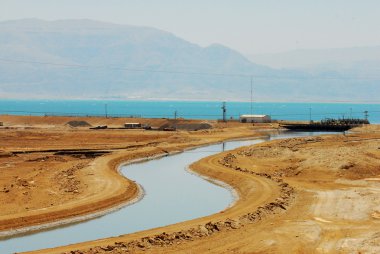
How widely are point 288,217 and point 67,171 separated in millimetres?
29606

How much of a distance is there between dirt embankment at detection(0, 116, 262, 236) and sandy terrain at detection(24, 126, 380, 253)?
963 cm

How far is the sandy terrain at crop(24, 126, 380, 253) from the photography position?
32500 mm

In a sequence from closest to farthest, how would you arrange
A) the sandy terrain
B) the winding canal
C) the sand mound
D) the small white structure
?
the sandy terrain
the winding canal
the sand mound
the small white structure

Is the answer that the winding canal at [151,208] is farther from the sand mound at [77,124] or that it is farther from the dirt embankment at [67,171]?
the sand mound at [77,124]

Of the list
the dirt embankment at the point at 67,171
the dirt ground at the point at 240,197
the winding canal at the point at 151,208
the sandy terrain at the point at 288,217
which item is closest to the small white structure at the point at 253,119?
the dirt embankment at the point at 67,171

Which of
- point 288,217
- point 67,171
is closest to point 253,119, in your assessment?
point 67,171

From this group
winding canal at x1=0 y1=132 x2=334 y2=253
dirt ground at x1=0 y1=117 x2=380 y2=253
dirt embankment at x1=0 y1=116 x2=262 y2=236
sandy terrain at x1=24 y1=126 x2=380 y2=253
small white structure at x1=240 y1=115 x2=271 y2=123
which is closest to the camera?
sandy terrain at x1=24 y1=126 x2=380 y2=253

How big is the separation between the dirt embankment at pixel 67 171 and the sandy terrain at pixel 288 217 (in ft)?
31.6

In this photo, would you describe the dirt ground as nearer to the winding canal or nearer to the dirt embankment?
the dirt embankment

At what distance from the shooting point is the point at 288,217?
40.8 meters

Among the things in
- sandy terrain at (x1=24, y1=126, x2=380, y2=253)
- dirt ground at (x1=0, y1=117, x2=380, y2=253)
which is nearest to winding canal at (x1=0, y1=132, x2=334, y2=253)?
dirt ground at (x1=0, y1=117, x2=380, y2=253)

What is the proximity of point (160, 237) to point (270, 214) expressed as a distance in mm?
10508

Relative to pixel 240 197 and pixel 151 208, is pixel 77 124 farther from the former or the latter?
pixel 151 208

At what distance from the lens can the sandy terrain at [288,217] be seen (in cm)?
3250
